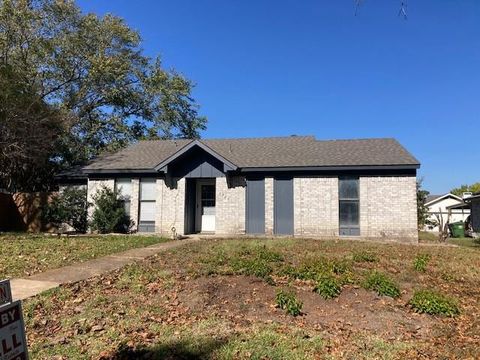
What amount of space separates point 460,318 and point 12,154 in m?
19.0

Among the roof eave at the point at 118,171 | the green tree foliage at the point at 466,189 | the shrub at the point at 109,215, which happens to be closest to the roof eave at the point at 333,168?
the roof eave at the point at 118,171

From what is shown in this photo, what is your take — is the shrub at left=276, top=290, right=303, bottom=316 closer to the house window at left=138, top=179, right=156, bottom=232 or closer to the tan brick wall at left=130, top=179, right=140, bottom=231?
the house window at left=138, top=179, right=156, bottom=232

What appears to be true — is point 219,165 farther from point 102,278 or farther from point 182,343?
point 182,343

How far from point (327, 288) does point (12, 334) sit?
555 centimetres

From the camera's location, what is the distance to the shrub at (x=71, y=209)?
2106cm

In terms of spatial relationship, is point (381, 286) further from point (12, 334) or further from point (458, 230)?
point (458, 230)

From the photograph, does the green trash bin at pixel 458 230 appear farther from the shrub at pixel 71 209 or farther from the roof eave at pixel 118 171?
the shrub at pixel 71 209

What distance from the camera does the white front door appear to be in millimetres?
20859

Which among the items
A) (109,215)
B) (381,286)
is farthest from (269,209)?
(381,286)

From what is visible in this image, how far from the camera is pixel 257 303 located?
7.37 metres

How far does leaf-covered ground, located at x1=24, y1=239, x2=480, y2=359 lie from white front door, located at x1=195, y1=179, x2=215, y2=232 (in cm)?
1045

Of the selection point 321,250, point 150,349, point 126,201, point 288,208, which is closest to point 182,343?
point 150,349

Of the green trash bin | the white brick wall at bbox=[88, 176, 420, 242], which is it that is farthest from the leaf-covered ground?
the green trash bin

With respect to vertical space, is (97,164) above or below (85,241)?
above
